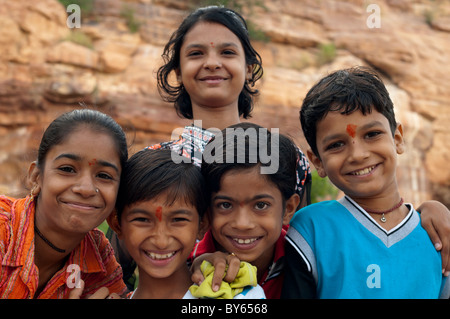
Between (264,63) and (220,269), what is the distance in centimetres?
1058

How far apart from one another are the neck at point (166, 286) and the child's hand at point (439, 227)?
1096mm

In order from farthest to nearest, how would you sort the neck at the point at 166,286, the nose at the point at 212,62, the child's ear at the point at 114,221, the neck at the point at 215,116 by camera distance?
the neck at the point at 215,116 → the nose at the point at 212,62 → the child's ear at the point at 114,221 → the neck at the point at 166,286

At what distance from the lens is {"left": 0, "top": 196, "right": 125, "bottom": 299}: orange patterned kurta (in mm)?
1878

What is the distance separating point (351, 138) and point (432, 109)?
1116cm

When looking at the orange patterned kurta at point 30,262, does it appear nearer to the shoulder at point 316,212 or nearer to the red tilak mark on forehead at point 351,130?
the shoulder at point 316,212

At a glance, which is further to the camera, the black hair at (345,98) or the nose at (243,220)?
the black hair at (345,98)

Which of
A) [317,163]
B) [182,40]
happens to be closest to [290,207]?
[317,163]

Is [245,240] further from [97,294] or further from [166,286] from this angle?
[97,294]

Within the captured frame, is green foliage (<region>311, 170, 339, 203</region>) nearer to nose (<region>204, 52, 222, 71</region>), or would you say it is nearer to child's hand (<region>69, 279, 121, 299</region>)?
nose (<region>204, 52, 222, 71</region>)

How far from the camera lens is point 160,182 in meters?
1.92

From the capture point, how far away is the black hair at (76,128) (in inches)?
76.3

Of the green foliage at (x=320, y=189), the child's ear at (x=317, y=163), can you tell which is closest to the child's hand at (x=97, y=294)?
the child's ear at (x=317, y=163)
